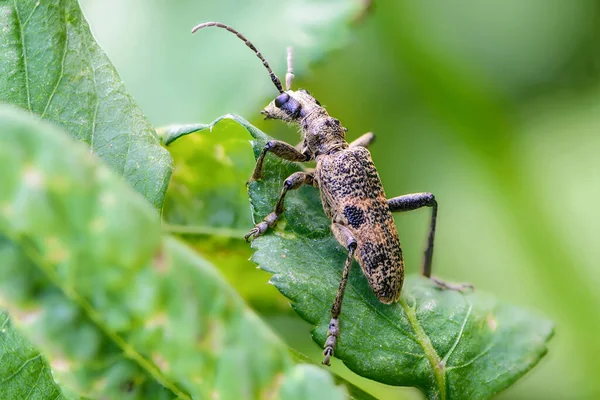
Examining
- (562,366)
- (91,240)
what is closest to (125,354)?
(91,240)

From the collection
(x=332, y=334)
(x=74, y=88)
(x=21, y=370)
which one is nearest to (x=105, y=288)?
(x=21, y=370)

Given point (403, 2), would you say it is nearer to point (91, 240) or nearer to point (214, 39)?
point (214, 39)

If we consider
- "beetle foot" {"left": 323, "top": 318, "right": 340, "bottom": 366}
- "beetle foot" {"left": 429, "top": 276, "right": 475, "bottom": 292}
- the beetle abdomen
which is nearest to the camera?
→ "beetle foot" {"left": 323, "top": 318, "right": 340, "bottom": 366}

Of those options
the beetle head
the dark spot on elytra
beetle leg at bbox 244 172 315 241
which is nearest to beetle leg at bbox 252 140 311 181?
beetle leg at bbox 244 172 315 241

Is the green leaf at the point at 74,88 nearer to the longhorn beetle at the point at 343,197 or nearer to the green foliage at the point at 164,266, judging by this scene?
the green foliage at the point at 164,266

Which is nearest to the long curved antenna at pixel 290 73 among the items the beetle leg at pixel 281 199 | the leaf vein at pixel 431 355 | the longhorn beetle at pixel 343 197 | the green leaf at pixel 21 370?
the longhorn beetle at pixel 343 197

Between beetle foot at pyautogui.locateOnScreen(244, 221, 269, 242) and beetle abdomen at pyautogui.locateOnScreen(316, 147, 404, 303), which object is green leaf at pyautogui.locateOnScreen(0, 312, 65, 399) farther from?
beetle abdomen at pyautogui.locateOnScreen(316, 147, 404, 303)
